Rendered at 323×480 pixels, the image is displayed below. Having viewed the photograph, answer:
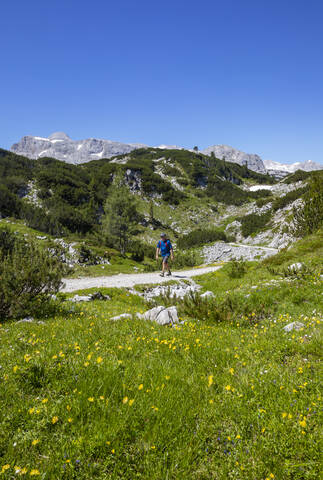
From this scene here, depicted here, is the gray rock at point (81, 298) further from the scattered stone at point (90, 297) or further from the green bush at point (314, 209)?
the green bush at point (314, 209)

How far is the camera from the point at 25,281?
7980 millimetres

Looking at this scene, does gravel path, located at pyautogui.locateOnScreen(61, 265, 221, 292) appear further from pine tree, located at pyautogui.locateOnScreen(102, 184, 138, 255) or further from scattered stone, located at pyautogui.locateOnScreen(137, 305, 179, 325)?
pine tree, located at pyautogui.locateOnScreen(102, 184, 138, 255)

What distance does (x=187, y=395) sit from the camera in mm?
3367

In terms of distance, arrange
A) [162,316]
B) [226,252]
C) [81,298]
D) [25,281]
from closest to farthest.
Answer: [162,316], [25,281], [81,298], [226,252]

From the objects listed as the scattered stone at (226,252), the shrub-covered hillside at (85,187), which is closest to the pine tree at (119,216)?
the shrub-covered hillside at (85,187)

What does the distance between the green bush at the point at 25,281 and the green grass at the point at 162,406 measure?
2689 millimetres

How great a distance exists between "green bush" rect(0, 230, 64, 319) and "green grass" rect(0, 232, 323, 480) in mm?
2689

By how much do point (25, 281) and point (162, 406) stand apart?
22.0 feet

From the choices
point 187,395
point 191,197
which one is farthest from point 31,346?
point 191,197

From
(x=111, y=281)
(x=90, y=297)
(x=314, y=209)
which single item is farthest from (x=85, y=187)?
(x=90, y=297)

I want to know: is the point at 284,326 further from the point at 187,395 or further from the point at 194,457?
the point at 194,457

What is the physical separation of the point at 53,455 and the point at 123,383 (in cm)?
113

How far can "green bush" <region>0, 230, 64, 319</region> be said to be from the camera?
7.63 m

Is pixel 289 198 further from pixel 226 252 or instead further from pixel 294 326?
pixel 294 326
